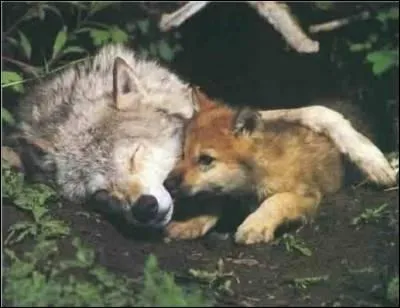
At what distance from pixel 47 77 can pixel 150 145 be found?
0.86 m

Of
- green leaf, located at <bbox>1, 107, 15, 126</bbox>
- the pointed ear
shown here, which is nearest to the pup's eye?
the pointed ear

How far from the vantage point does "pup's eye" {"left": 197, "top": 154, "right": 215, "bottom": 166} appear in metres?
7.43

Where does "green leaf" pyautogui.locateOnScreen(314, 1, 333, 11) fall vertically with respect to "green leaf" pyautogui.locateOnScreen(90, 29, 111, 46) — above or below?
above

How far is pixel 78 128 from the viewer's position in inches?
306

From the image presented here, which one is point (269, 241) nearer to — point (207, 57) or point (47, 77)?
point (207, 57)

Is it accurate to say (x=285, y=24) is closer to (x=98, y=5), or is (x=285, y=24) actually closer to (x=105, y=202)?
(x=98, y=5)

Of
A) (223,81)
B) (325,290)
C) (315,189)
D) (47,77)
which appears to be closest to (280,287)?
(325,290)

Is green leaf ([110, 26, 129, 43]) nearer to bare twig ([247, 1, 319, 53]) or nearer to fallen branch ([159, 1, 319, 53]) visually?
fallen branch ([159, 1, 319, 53])

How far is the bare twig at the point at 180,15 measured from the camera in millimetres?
7371

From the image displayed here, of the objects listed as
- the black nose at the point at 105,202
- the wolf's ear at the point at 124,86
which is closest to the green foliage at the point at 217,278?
the black nose at the point at 105,202

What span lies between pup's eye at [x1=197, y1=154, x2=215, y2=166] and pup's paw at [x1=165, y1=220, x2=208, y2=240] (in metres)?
0.40

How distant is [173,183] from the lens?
7.34m

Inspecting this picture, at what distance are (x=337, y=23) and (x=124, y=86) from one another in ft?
4.68

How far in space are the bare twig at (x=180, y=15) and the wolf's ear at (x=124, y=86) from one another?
1.27 ft
